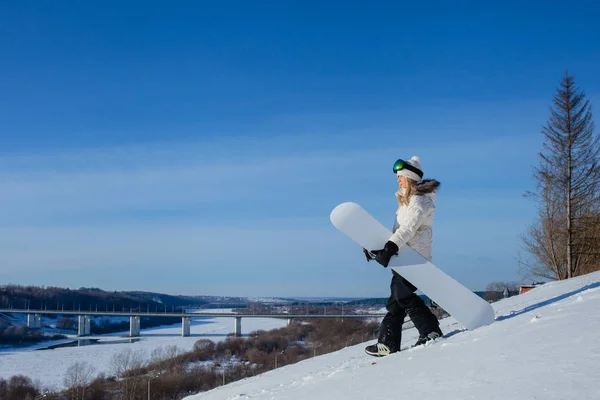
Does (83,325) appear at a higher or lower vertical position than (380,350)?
lower

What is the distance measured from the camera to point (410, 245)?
15.4 feet

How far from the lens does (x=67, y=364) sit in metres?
65.1

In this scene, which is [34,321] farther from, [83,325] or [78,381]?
[78,381]

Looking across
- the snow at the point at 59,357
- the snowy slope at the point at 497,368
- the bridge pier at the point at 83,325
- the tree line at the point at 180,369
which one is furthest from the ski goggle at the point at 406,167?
the bridge pier at the point at 83,325

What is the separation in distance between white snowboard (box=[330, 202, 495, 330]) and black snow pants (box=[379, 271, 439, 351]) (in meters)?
0.11

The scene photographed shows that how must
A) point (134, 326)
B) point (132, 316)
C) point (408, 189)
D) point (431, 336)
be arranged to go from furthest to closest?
1. point (134, 326)
2. point (132, 316)
3. point (408, 189)
4. point (431, 336)

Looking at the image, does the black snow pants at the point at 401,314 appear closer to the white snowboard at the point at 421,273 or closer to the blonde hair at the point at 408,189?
the white snowboard at the point at 421,273

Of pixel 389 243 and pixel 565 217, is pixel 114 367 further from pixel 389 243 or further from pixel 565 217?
pixel 389 243

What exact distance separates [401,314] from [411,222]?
0.83 metres

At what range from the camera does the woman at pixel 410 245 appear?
4.49m

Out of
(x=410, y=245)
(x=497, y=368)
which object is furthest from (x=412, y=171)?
(x=497, y=368)

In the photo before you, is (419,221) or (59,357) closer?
(419,221)

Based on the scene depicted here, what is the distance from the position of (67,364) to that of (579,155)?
65.1 meters

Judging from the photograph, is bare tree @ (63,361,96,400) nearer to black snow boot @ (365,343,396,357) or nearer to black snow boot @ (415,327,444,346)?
black snow boot @ (365,343,396,357)
